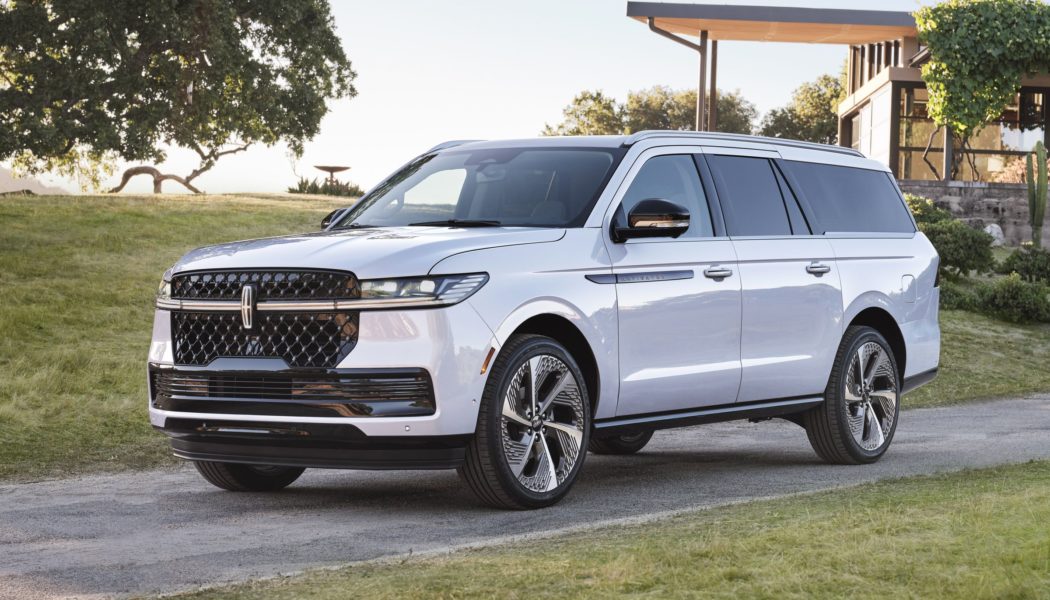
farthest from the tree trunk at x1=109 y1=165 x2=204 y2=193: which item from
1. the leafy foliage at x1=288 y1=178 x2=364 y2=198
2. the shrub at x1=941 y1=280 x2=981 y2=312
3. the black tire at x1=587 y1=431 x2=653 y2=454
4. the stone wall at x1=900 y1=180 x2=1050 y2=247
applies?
the black tire at x1=587 y1=431 x2=653 y2=454

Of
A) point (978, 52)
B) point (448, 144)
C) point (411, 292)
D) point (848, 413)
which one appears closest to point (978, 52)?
point (978, 52)

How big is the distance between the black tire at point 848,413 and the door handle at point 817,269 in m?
0.56

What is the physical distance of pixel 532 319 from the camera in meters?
7.27

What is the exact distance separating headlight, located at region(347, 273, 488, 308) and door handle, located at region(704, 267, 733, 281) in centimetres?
197

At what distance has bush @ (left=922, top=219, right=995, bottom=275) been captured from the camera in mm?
23812

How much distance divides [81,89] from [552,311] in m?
19.3

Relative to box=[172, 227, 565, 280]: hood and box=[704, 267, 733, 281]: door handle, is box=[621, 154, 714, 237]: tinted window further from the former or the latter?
box=[172, 227, 565, 280]: hood

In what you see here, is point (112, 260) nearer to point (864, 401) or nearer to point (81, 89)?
point (81, 89)

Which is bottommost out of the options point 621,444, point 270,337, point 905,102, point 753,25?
point 621,444

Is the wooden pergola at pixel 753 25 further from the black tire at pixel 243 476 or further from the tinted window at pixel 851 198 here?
the black tire at pixel 243 476

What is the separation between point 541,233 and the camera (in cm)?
734

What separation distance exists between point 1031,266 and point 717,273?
19.0m

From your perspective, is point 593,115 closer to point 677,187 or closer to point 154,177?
point 154,177

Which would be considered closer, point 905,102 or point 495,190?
point 495,190
